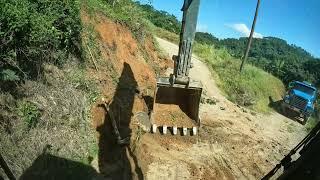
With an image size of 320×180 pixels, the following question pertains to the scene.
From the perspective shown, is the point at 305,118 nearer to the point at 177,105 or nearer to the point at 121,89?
the point at 177,105

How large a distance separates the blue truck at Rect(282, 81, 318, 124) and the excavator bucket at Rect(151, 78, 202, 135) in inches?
483

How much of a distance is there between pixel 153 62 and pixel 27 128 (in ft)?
35.4

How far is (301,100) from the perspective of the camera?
75.2 ft

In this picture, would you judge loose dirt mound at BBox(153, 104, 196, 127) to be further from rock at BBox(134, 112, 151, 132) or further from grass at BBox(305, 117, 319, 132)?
grass at BBox(305, 117, 319, 132)

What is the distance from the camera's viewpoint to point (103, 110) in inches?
445

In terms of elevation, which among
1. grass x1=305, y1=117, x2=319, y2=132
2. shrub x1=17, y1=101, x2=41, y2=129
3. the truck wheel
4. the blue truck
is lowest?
grass x1=305, y1=117, x2=319, y2=132

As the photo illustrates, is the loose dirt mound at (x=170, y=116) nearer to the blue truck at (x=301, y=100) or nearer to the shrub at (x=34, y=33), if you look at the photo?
the shrub at (x=34, y=33)

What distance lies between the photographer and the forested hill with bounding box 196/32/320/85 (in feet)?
134

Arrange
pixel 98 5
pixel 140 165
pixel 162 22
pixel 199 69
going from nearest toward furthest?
pixel 140 165
pixel 98 5
pixel 199 69
pixel 162 22

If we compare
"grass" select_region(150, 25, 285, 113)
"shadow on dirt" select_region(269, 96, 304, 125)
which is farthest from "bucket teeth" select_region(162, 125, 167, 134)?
"shadow on dirt" select_region(269, 96, 304, 125)

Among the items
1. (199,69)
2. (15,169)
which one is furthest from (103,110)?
(199,69)

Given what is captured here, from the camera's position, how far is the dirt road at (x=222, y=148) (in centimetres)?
1065

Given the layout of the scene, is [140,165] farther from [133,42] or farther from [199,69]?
[199,69]

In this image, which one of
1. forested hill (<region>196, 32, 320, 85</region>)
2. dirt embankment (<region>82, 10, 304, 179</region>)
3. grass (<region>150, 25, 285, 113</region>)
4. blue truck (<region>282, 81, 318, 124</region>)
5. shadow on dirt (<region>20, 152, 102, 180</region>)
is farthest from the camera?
forested hill (<region>196, 32, 320, 85</region>)
